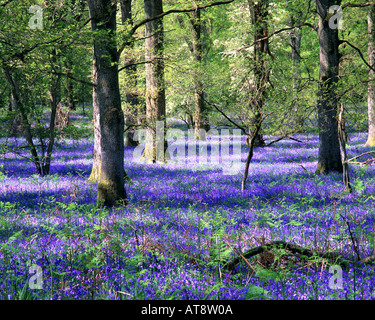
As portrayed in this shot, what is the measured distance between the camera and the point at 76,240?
4.68 metres

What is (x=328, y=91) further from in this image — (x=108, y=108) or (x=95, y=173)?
(x=95, y=173)

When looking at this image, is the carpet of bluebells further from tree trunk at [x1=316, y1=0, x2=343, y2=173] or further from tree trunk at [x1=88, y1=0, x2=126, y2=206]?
tree trunk at [x1=316, y1=0, x2=343, y2=173]

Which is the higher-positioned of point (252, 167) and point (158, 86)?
point (158, 86)

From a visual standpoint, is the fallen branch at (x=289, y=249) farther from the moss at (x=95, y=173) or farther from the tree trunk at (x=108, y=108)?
the moss at (x=95, y=173)

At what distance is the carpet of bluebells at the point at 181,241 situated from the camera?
10.2ft

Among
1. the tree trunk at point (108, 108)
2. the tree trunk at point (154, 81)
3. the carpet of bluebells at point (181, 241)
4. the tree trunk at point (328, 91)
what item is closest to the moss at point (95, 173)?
the carpet of bluebells at point (181, 241)

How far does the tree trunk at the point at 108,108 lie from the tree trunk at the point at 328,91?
6.64m

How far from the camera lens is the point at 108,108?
6836 mm

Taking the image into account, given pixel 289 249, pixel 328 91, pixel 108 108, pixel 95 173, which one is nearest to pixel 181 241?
pixel 289 249
